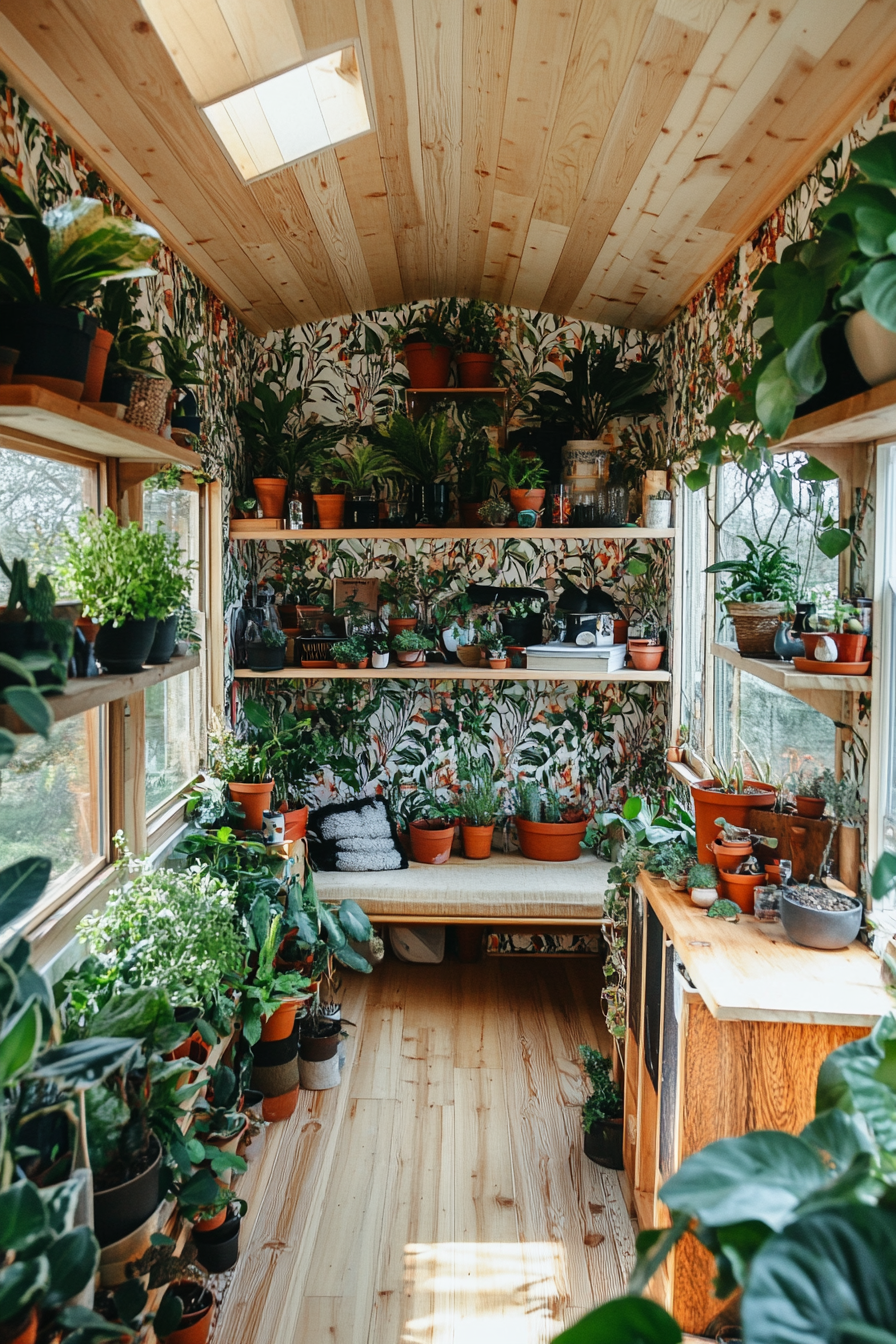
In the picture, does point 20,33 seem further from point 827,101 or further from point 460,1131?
point 460,1131

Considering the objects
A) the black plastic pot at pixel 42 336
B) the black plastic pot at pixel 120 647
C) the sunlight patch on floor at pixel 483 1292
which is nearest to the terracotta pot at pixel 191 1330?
the sunlight patch on floor at pixel 483 1292

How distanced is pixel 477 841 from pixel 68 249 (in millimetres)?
3211

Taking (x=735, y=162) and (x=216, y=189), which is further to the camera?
(x=216, y=189)

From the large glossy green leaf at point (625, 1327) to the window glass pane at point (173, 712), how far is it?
2338 millimetres

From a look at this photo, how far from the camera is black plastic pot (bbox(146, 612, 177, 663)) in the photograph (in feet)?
7.18

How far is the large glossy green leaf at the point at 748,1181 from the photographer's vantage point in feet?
3.37

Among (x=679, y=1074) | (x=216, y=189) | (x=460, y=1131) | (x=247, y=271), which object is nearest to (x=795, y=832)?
(x=679, y=1074)

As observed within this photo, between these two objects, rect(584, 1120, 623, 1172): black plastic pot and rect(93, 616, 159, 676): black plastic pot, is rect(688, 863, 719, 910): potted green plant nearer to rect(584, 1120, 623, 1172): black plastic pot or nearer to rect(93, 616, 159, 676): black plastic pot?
rect(584, 1120, 623, 1172): black plastic pot

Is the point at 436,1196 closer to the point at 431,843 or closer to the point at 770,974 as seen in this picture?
the point at 770,974

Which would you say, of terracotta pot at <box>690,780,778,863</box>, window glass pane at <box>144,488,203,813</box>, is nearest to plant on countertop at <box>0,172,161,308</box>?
window glass pane at <box>144,488,203,813</box>

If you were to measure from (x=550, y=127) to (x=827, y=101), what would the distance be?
0.72m

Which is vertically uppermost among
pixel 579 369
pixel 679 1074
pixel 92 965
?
pixel 579 369

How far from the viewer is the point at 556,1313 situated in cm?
242

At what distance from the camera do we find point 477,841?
14.6ft
